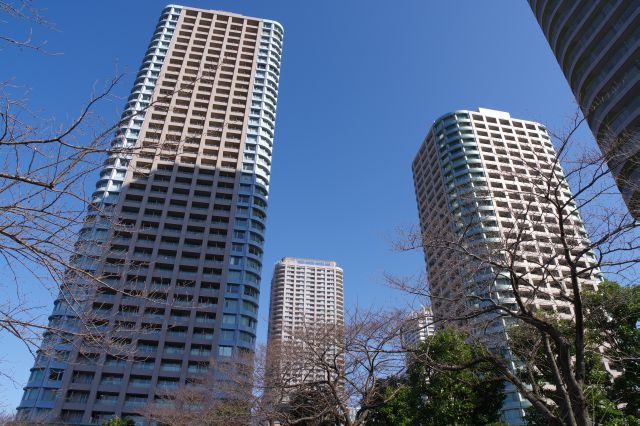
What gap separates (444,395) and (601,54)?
1265 inches

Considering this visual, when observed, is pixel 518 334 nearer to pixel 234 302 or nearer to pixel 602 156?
pixel 602 156

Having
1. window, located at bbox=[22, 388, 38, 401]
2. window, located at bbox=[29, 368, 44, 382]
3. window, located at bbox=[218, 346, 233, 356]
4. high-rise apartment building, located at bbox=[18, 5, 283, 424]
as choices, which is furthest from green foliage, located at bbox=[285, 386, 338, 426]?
window, located at bbox=[29, 368, 44, 382]

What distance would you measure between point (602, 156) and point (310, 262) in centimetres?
15062

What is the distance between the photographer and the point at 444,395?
18391mm

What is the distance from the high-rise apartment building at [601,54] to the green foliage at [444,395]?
61.9 ft

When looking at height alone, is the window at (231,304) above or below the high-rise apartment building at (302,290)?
Answer: below

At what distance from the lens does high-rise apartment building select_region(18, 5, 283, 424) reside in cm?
3969

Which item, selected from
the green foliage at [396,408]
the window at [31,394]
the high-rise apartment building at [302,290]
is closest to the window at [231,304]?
the window at [31,394]

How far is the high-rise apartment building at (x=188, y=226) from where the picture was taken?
1563 inches

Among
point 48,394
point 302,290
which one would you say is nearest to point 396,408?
point 48,394

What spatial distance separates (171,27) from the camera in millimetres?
69562

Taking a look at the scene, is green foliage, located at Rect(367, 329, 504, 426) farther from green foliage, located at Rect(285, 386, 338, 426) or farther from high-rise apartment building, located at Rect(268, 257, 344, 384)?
high-rise apartment building, located at Rect(268, 257, 344, 384)

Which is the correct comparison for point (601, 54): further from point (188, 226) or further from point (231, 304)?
point (188, 226)

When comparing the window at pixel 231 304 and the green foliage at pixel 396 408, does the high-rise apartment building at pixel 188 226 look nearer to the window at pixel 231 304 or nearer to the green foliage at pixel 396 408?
the window at pixel 231 304
